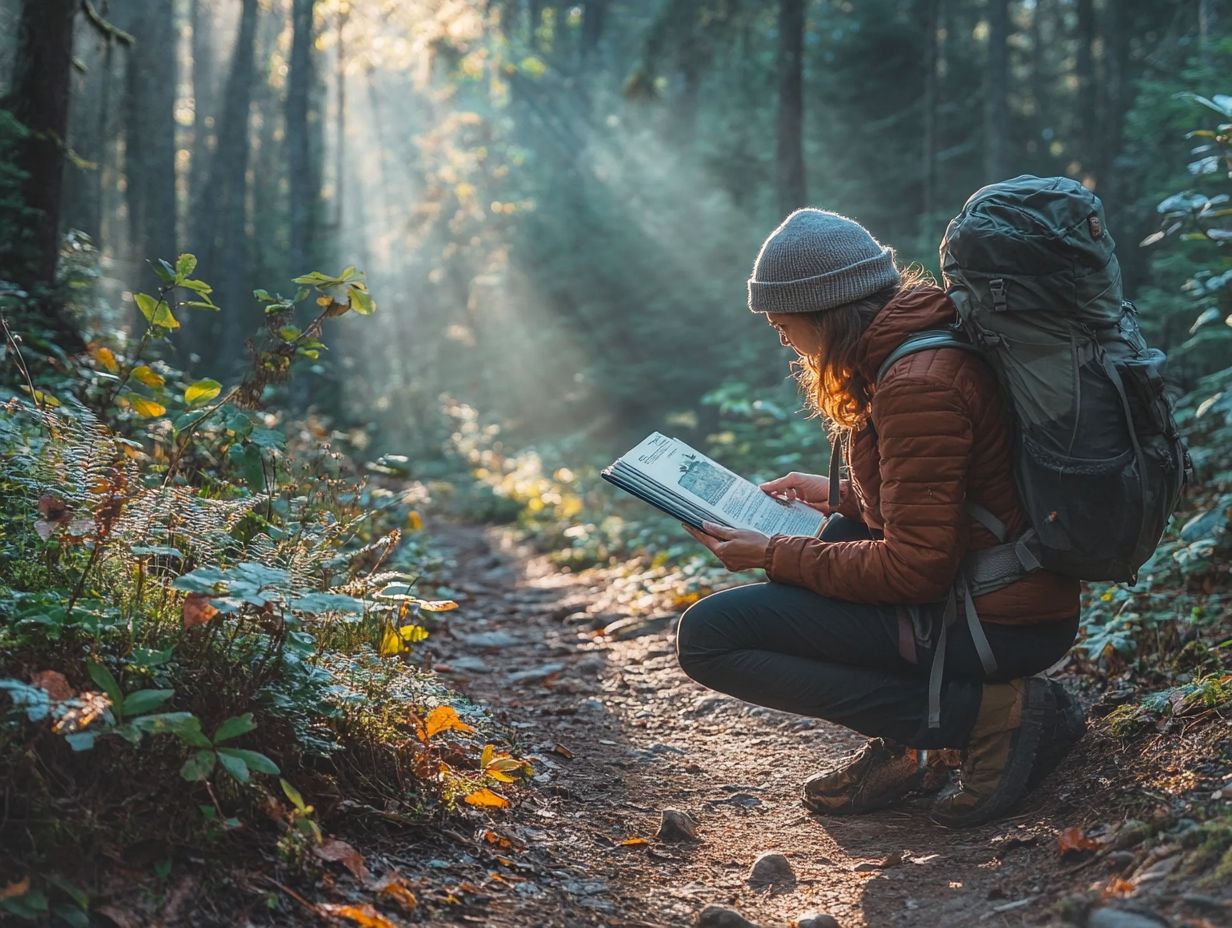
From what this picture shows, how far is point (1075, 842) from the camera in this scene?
255 centimetres

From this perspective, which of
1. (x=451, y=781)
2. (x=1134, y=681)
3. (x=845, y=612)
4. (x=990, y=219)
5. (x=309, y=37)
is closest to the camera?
(x=990, y=219)

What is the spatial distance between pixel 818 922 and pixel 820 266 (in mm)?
1796

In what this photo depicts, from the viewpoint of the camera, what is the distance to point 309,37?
752 inches

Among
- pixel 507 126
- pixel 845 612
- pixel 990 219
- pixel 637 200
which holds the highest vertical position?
pixel 507 126

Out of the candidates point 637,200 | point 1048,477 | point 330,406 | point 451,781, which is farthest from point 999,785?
point 330,406

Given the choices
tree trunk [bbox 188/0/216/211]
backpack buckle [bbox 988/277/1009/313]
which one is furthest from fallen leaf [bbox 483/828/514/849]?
tree trunk [bbox 188/0/216/211]

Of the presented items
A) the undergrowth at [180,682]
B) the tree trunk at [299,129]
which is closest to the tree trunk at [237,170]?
the tree trunk at [299,129]

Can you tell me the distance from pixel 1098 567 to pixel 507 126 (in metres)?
26.0

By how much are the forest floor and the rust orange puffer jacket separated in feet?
1.96

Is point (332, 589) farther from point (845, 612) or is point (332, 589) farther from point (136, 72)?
point (136, 72)

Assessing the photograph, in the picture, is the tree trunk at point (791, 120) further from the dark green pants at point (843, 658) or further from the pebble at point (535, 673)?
the dark green pants at point (843, 658)

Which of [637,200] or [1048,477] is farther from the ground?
[637,200]

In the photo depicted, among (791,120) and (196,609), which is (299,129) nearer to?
(791,120)

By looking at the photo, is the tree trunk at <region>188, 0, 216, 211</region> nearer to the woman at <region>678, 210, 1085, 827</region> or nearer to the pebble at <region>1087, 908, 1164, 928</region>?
the woman at <region>678, 210, 1085, 827</region>
